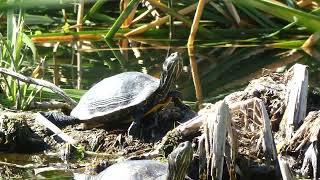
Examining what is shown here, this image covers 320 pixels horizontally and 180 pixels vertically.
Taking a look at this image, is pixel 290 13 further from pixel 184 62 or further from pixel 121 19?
pixel 121 19

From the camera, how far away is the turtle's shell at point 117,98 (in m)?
Answer: 3.80

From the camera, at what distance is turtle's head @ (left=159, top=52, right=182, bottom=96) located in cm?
382

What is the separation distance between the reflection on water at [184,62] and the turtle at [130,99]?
1.12 m

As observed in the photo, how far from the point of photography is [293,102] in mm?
3545

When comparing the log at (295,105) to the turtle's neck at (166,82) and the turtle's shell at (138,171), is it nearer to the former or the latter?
the turtle's neck at (166,82)

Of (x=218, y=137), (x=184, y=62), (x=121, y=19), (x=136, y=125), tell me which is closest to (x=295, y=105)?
(x=218, y=137)

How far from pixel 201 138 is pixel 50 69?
11.6 feet

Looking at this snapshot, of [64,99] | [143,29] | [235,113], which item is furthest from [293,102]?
[143,29]

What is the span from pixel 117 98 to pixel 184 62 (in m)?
3.14

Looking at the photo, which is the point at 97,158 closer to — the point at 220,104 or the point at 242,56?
the point at 220,104

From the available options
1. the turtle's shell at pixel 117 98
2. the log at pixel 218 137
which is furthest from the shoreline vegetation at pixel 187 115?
the turtle's shell at pixel 117 98

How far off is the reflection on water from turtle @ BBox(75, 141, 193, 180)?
213 centimetres

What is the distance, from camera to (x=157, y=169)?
9.26ft

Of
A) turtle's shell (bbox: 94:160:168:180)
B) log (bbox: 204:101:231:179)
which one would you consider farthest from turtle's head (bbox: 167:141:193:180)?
log (bbox: 204:101:231:179)
